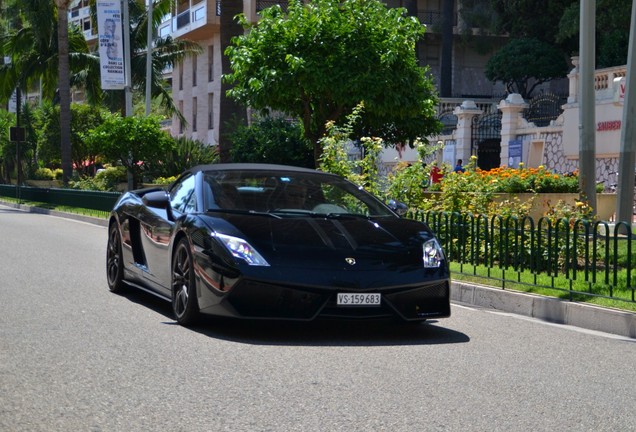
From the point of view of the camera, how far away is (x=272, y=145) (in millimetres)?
32750

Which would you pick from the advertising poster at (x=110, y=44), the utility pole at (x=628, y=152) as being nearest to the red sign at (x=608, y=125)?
the advertising poster at (x=110, y=44)

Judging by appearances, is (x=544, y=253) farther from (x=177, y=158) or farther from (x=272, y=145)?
(x=177, y=158)

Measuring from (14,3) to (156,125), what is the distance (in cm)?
1795

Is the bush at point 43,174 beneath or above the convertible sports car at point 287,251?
above

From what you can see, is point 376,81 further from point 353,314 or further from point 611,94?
point 353,314

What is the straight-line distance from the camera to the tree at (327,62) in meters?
24.3

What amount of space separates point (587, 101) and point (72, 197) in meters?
23.7

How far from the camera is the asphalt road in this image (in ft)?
19.6

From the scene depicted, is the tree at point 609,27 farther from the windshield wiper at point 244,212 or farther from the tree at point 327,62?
the windshield wiper at point 244,212

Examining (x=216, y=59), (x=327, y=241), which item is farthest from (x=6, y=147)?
(x=327, y=241)

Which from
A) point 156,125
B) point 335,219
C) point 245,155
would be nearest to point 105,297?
point 335,219

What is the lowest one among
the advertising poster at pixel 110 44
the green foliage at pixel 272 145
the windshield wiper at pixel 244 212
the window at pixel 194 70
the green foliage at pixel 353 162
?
the windshield wiper at pixel 244 212

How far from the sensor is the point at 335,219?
31.2 feet

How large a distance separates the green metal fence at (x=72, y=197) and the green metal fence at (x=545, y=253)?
17.1m
